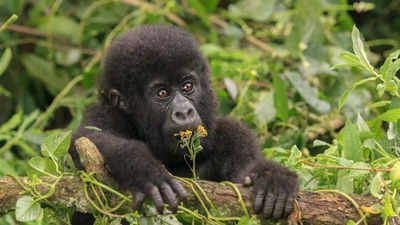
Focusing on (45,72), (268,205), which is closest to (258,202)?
(268,205)

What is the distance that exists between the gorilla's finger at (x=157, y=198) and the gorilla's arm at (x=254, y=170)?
41cm

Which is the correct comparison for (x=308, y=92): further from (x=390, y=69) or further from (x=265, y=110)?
(x=390, y=69)

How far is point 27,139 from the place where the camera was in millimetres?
4375

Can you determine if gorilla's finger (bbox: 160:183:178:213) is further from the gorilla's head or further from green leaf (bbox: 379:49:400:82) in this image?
green leaf (bbox: 379:49:400:82)

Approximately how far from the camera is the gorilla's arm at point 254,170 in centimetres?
242

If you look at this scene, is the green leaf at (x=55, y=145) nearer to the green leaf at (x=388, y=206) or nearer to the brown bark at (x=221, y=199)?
the brown bark at (x=221, y=199)

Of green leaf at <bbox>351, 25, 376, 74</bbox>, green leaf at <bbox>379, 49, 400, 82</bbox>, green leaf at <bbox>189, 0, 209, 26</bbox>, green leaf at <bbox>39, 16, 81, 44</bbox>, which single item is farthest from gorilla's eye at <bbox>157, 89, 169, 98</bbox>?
green leaf at <bbox>39, 16, 81, 44</bbox>

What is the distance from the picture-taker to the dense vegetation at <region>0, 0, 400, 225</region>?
4.12m

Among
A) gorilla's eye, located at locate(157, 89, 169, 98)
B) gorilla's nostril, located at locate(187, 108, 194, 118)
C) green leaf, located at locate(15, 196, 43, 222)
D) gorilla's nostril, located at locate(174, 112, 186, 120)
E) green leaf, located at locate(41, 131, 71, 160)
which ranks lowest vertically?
green leaf, located at locate(15, 196, 43, 222)

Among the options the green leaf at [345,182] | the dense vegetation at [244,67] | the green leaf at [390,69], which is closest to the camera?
the green leaf at [390,69]

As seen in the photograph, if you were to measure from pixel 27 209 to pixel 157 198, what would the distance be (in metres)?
0.56

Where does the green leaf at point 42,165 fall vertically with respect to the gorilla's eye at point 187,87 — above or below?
below

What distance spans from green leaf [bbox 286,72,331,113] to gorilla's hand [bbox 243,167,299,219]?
1.85 metres

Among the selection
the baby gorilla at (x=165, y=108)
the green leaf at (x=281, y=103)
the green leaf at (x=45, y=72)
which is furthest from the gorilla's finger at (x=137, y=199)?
the green leaf at (x=45, y=72)
